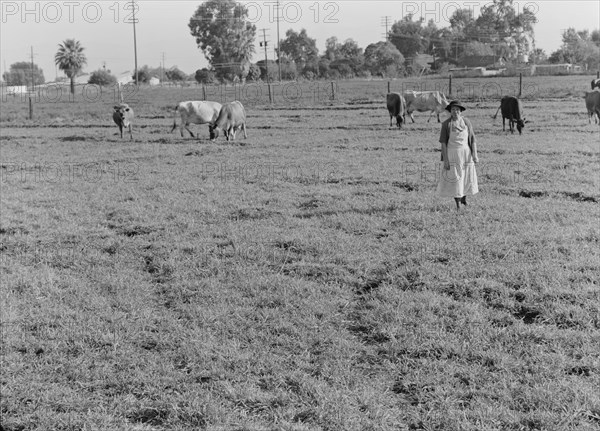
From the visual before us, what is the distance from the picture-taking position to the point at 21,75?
128875mm

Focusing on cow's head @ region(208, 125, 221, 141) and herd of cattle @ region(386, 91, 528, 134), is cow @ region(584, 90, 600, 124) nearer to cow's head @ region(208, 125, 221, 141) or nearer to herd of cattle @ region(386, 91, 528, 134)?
herd of cattle @ region(386, 91, 528, 134)

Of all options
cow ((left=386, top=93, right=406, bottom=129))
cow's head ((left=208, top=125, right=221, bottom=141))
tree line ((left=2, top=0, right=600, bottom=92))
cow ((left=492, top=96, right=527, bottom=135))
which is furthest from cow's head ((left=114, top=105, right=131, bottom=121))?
tree line ((left=2, top=0, right=600, bottom=92))

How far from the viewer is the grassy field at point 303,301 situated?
4.00 metres

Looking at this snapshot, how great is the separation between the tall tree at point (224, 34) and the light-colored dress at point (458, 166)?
67979mm

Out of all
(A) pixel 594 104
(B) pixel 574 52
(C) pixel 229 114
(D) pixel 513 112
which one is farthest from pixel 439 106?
(B) pixel 574 52

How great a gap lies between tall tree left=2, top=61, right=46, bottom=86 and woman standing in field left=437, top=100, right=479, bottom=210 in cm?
12203

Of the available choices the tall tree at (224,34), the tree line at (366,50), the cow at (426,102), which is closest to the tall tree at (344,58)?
the tree line at (366,50)

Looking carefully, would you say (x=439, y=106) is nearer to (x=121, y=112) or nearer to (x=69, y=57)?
(x=121, y=112)

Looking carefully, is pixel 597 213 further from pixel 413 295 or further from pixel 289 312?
pixel 289 312

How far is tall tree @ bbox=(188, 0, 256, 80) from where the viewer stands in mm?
75062

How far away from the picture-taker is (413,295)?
5.79 m

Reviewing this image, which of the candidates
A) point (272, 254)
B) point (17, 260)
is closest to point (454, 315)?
point (272, 254)

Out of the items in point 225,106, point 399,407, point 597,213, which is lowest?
point 399,407

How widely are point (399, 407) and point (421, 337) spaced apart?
3.32ft
